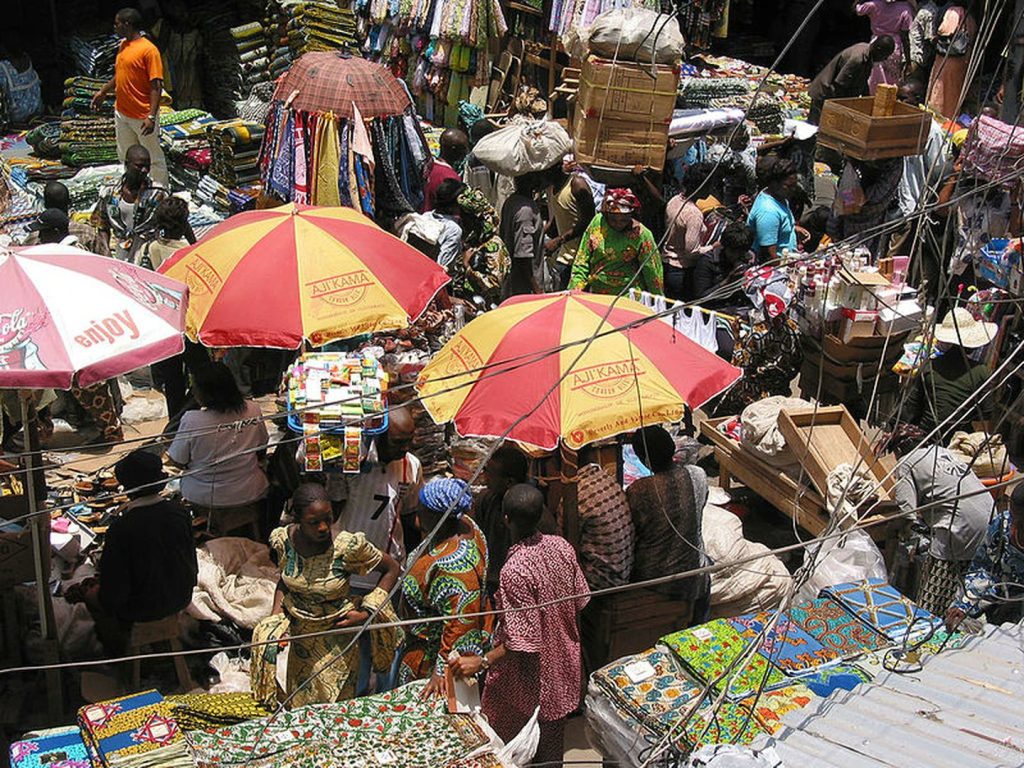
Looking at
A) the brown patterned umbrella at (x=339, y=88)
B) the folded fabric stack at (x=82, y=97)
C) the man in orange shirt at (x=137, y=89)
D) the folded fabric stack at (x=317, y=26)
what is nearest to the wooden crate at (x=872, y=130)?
the brown patterned umbrella at (x=339, y=88)

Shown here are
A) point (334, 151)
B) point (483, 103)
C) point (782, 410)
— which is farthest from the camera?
point (483, 103)

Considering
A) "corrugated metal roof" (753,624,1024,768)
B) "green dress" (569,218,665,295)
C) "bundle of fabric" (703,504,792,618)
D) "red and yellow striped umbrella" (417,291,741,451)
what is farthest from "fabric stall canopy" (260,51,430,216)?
"corrugated metal roof" (753,624,1024,768)

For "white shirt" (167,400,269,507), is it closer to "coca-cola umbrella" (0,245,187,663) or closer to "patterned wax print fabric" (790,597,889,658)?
"coca-cola umbrella" (0,245,187,663)

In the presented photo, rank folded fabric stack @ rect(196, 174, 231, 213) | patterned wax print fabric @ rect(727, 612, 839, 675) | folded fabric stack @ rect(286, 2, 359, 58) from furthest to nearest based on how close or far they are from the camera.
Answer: folded fabric stack @ rect(286, 2, 359, 58) → folded fabric stack @ rect(196, 174, 231, 213) → patterned wax print fabric @ rect(727, 612, 839, 675)

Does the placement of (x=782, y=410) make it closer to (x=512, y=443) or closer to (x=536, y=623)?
(x=512, y=443)

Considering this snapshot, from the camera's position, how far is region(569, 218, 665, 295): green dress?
7965 millimetres

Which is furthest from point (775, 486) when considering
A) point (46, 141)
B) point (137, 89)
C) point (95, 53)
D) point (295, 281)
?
point (95, 53)

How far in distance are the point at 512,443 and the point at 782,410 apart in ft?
5.72

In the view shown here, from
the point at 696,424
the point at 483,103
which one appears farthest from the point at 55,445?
the point at 483,103

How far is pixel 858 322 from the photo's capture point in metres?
7.66

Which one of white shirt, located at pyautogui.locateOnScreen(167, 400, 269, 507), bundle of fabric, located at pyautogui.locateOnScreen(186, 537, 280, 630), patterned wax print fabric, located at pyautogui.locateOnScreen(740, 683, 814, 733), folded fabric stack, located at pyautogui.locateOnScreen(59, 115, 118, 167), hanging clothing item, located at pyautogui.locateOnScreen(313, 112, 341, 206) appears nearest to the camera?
patterned wax print fabric, located at pyautogui.locateOnScreen(740, 683, 814, 733)

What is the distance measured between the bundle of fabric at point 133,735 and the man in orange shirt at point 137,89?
24.5 ft

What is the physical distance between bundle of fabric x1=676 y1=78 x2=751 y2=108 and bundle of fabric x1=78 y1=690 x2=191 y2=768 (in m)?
9.49

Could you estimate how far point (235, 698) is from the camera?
193 inches
